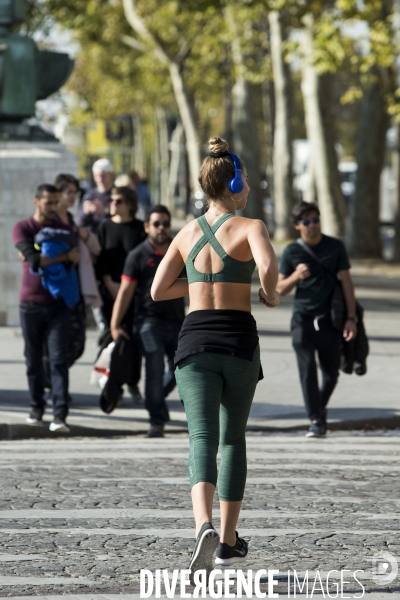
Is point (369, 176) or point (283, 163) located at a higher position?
point (283, 163)

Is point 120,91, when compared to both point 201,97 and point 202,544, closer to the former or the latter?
point 201,97

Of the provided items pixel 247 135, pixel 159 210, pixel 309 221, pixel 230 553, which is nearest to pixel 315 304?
pixel 309 221

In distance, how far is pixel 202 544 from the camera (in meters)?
4.89

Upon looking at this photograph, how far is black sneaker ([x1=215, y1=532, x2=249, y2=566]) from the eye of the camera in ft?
17.4

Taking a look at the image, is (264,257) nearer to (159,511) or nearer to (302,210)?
(159,511)

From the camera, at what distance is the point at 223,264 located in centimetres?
525

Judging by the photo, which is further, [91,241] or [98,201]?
[98,201]

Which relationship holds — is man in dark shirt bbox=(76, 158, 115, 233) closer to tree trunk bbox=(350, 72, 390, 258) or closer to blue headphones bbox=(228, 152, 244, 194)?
blue headphones bbox=(228, 152, 244, 194)

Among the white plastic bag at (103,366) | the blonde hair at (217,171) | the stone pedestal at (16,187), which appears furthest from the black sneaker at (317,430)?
the stone pedestal at (16,187)

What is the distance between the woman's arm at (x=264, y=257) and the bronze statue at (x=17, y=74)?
11673 millimetres

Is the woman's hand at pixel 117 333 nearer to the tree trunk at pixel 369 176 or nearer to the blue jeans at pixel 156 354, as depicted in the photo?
the blue jeans at pixel 156 354

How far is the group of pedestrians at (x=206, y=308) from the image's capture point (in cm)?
524

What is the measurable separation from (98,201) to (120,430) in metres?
3.10

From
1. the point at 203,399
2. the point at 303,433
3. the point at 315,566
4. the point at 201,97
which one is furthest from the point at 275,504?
the point at 201,97
